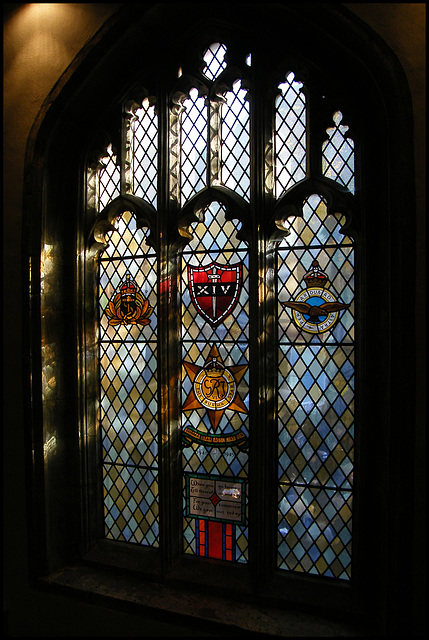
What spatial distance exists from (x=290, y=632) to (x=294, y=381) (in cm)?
122

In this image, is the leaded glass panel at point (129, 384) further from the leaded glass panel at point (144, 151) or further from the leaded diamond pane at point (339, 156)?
the leaded diamond pane at point (339, 156)

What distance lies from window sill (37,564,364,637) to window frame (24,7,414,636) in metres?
0.07

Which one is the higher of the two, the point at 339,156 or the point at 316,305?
the point at 339,156

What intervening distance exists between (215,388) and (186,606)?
3.81 feet

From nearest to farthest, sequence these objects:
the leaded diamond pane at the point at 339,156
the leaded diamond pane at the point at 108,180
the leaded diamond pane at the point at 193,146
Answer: the leaded diamond pane at the point at 339,156 < the leaded diamond pane at the point at 193,146 < the leaded diamond pane at the point at 108,180

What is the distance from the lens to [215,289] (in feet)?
8.05

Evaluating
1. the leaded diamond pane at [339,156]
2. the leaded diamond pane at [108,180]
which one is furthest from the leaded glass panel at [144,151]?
the leaded diamond pane at [339,156]

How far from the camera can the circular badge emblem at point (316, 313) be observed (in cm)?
228

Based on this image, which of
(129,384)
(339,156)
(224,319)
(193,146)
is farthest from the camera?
(129,384)

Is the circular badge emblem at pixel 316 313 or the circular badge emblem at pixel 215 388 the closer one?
the circular badge emblem at pixel 316 313

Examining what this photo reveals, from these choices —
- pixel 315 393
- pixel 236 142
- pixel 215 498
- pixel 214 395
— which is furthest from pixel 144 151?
pixel 215 498

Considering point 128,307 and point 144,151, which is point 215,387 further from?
point 144,151

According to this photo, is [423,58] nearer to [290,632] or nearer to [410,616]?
[410,616]

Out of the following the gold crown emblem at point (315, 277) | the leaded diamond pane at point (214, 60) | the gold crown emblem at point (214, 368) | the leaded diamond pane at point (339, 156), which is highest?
the leaded diamond pane at point (214, 60)
